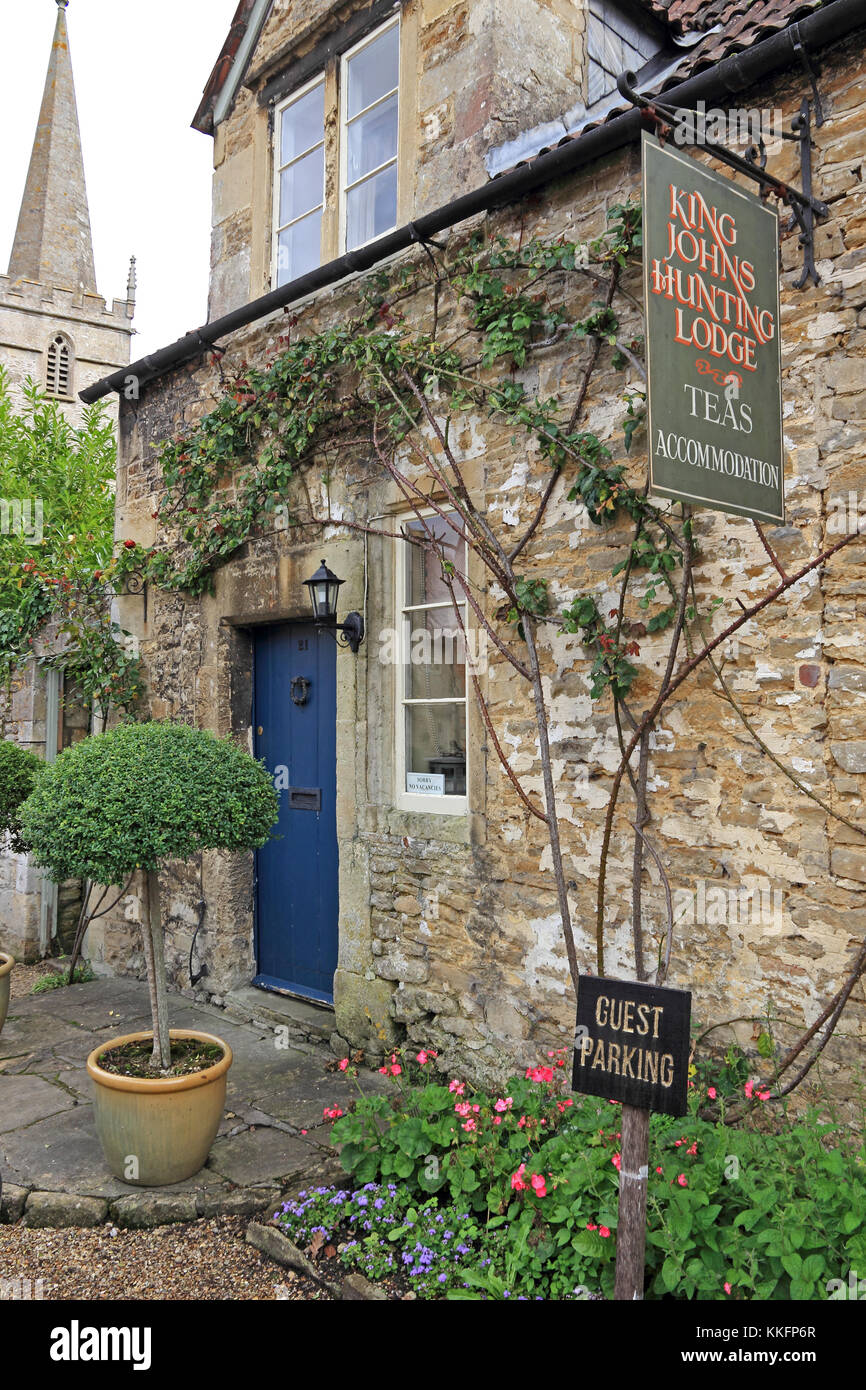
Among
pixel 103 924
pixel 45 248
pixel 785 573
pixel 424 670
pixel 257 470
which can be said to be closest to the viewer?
pixel 785 573

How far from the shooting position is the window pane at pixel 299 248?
228 inches

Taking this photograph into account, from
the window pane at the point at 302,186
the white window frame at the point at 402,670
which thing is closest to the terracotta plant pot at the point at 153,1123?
the white window frame at the point at 402,670

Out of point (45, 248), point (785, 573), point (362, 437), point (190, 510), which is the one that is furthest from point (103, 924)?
point (45, 248)

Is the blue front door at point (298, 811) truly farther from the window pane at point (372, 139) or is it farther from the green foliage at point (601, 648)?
the window pane at point (372, 139)

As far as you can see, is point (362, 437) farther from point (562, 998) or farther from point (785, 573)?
point (562, 998)

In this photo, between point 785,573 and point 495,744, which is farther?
point 495,744

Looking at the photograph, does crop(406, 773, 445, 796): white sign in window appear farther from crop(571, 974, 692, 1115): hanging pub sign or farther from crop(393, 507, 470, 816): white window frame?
crop(571, 974, 692, 1115): hanging pub sign

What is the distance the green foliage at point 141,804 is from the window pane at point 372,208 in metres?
3.13

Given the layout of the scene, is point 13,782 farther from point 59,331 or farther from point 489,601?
point 59,331

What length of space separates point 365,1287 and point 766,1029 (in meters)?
1.58

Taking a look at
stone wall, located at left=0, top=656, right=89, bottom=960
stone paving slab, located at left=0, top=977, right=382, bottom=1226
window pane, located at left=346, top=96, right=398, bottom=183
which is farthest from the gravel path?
window pane, located at left=346, top=96, right=398, bottom=183

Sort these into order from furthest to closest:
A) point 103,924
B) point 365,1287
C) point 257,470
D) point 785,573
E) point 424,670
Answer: point 103,924 → point 257,470 → point 424,670 → point 785,573 → point 365,1287

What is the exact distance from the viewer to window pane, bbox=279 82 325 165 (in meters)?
5.80

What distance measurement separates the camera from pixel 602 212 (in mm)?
3914
